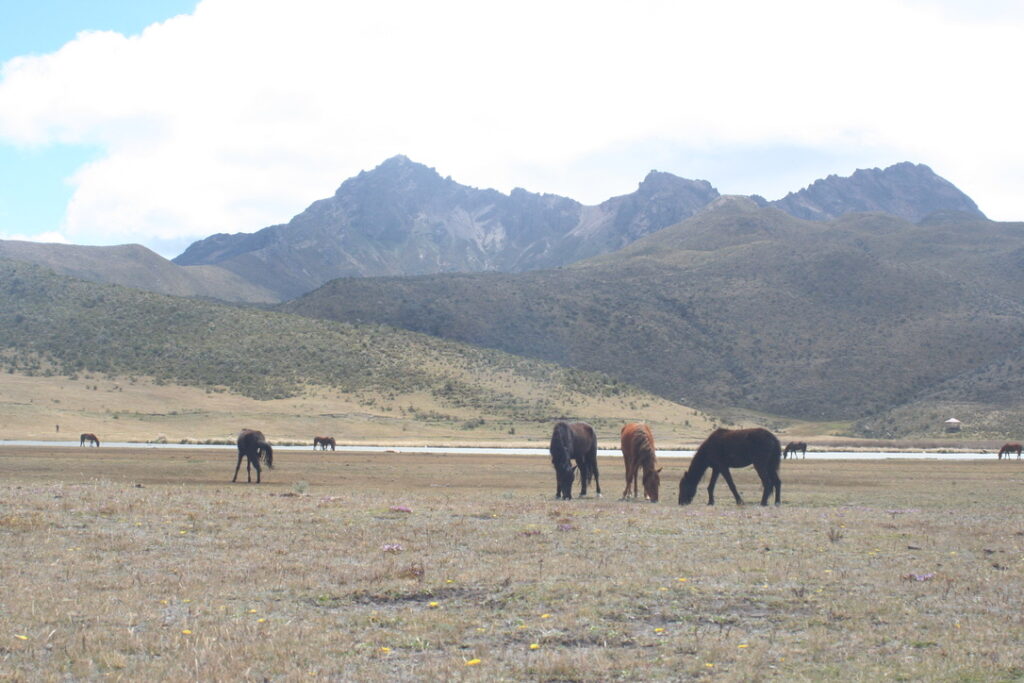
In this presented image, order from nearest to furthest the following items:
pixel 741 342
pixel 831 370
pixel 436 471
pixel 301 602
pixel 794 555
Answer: pixel 301 602, pixel 794 555, pixel 436 471, pixel 831 370, pixel 741 342

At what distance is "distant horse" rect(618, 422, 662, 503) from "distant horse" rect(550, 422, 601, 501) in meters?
1.03

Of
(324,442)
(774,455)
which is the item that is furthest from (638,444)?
(324,442)

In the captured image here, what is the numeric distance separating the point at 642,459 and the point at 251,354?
8128 cm

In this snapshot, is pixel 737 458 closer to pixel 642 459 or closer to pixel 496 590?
pixel 642 459

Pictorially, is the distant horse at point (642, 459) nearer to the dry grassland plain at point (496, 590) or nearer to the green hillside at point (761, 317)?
the dry grassland plain at point (496, 590)

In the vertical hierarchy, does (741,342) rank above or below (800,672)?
above

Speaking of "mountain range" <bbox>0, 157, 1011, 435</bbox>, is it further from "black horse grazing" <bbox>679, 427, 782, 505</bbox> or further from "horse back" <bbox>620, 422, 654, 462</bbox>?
"black horse grazing" <bbox>679, 427, 782, 505</bbox>

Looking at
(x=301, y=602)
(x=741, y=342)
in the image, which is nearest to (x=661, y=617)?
(x=301, y=602)

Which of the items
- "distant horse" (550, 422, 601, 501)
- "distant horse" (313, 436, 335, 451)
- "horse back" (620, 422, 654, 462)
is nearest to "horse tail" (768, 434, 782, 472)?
"horse back" (620, 422, 654, 462)

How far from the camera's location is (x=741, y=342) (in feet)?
437

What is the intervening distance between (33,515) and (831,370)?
118 meters

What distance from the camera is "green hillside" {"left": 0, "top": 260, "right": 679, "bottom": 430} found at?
92750 mm

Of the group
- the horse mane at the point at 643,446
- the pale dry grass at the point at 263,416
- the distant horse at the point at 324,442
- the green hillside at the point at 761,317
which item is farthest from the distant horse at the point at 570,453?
the green hillside at the point at 761,317

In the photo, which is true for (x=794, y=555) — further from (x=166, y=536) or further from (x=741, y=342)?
(x=741, y=342)
